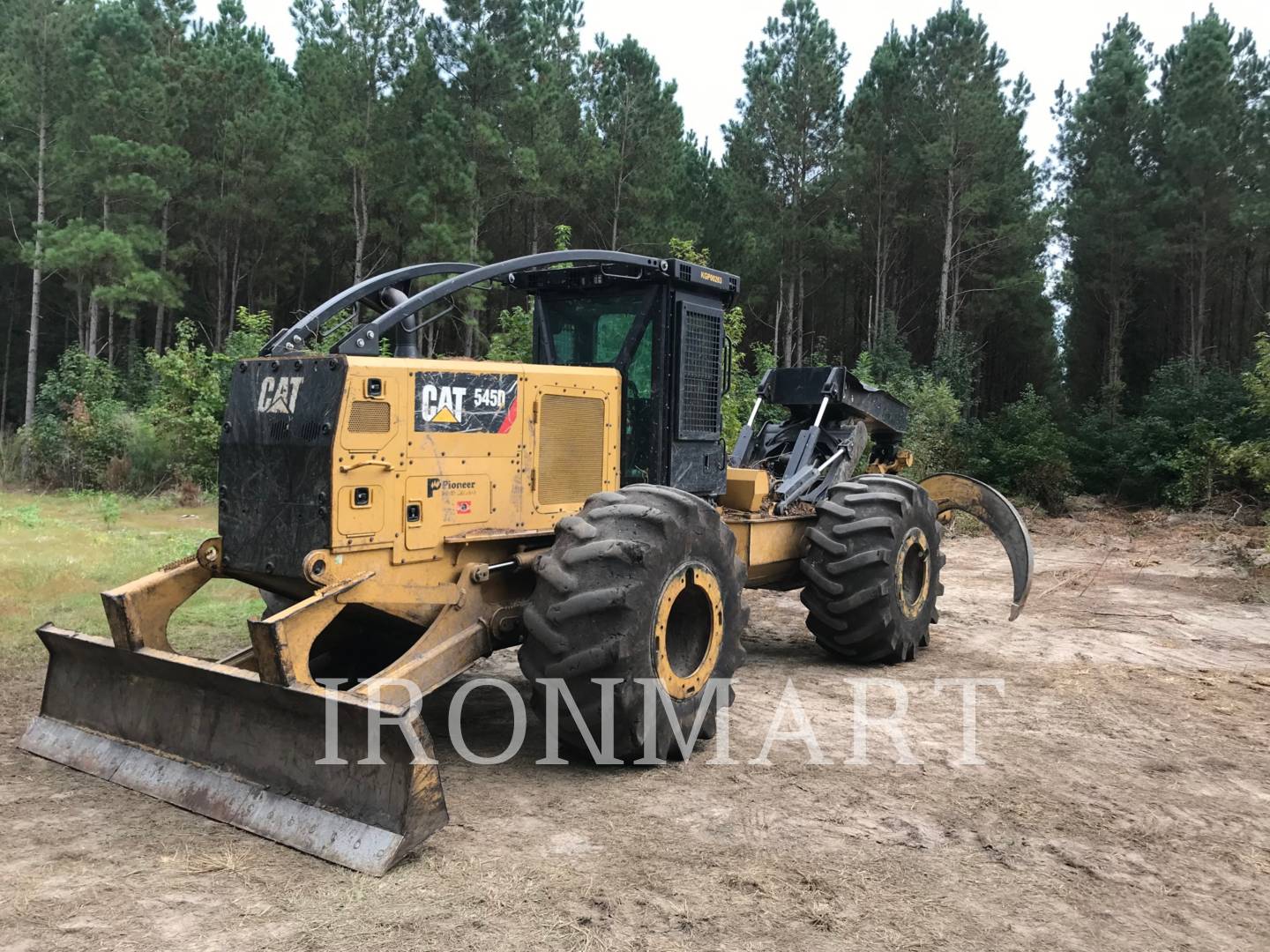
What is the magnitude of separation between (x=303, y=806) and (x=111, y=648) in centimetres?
154

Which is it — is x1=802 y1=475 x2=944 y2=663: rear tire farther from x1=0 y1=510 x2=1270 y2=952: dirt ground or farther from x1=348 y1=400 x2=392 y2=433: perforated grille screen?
x1=348 y1=400 x2=392 y2=433: perforated grille screen

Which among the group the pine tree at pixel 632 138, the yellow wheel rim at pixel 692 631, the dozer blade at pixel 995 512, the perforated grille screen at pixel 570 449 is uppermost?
the pine tree at pixel 632 138

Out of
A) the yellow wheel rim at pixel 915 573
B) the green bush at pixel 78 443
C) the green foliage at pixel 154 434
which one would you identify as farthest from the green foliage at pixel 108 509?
the yellow wheel rim at pixel 915 573

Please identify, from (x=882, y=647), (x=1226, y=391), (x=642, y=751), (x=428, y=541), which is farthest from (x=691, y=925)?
(x=1226, y=391)

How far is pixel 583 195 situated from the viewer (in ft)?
99.0

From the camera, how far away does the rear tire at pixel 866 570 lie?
728cm

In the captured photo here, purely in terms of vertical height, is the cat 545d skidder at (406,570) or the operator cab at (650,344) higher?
the operator cab at (650,344)

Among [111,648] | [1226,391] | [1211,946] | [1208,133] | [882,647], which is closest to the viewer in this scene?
[1211,946]

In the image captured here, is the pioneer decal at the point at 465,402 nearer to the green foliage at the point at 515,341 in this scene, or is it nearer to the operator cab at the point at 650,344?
the operator cab at the point at 650,344

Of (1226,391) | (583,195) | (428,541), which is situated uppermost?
(583,195)

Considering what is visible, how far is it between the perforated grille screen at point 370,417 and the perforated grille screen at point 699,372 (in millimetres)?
2120

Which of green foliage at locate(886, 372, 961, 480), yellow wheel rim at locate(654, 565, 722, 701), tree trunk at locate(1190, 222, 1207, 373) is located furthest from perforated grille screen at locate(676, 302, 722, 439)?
tree trunk at locate(1190, 222, 1207, 373)

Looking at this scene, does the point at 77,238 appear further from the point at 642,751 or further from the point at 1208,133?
the point at 1208,133

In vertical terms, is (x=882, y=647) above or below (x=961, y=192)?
below
